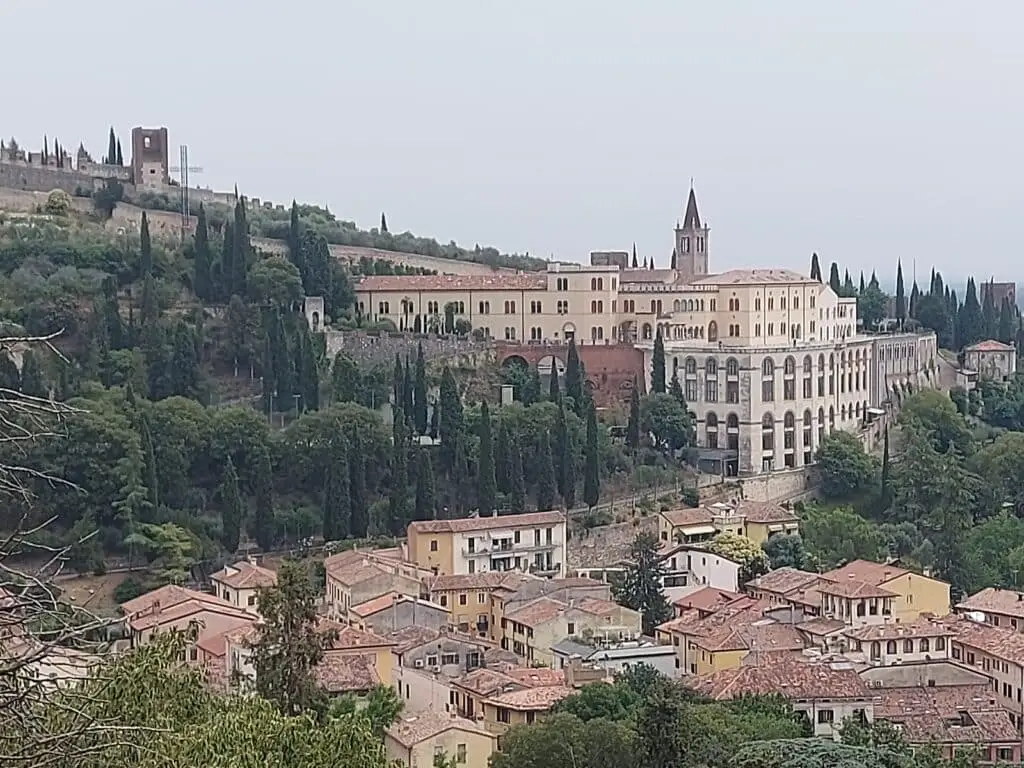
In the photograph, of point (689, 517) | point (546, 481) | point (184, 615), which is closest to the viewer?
point (184, 615)

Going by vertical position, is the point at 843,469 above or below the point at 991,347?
below

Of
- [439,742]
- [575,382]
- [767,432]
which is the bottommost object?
[439,742]

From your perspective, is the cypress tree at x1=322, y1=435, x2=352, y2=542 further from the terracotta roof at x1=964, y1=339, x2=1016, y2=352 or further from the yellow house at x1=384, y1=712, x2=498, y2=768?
the terracotta roof at x1=964, y1=339, x2=1016, y2=352

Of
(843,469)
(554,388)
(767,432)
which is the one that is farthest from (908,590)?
(767,432)

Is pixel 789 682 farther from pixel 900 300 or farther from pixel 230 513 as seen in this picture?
pixel 900 300

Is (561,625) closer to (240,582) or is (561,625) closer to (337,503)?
(240,582)

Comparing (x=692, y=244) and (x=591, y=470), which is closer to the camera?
(x=591, y=470)

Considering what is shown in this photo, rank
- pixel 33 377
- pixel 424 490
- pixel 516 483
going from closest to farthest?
pixel 33 377
pixel 424 490
pixel 516 483
